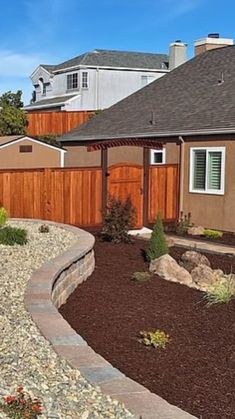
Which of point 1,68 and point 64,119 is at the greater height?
point 1,68

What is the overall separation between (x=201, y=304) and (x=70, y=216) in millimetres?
8215

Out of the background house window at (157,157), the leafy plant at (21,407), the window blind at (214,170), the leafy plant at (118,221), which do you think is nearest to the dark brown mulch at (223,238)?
the window blind at (214,170)

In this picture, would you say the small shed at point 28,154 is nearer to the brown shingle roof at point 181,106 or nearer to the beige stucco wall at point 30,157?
the beige stucco wall at point 30,157

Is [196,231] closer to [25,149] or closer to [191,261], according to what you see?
[191,261]

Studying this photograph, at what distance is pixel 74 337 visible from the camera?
5.13 metres

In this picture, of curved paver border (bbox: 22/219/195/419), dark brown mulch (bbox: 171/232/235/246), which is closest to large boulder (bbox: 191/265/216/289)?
curved paver border (bbox: 22/219/195/419)

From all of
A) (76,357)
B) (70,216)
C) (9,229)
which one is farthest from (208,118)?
(76,357)

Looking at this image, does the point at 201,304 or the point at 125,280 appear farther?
the point at 125,280

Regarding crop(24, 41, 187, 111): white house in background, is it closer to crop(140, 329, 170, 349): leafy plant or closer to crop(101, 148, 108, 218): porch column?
crop(101, 148, 108, 218): porch column

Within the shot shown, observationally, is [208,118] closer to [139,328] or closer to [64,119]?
[139,328]

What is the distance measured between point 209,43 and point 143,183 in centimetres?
970

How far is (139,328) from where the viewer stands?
665 cm

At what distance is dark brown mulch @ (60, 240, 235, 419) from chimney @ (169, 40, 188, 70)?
87.5 ft

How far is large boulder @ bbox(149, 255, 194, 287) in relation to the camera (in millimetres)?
9383
